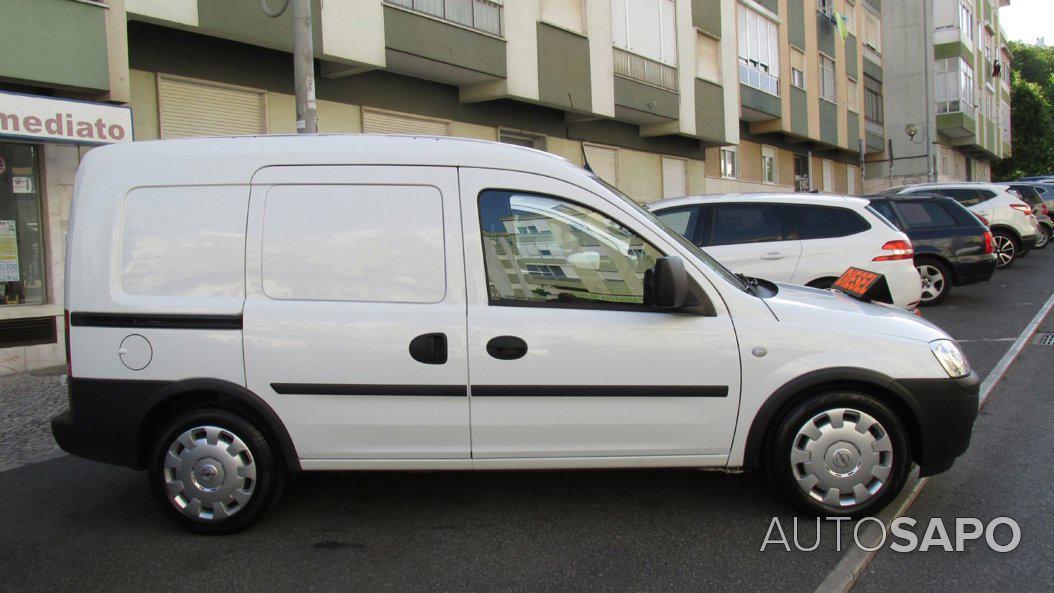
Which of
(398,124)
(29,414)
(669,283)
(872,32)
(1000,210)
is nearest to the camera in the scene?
(669,283)

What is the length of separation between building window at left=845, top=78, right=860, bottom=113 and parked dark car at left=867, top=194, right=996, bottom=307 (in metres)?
22.8

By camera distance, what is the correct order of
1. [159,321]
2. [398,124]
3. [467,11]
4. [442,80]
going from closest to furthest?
[159,321] < [398,124] < [467,11] < [442,80]

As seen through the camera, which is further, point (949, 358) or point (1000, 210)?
point (1000, 210)

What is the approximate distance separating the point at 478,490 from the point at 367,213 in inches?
68.2

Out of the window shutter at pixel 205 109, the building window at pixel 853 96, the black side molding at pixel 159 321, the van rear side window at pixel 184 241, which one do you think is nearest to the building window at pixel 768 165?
the building window at pixel 853 96

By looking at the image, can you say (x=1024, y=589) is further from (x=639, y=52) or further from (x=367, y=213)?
(x=639, y=52)

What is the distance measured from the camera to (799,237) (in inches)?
350

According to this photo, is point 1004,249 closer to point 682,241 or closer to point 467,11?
point 467,11

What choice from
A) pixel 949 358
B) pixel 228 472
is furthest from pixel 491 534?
pixel 949 358

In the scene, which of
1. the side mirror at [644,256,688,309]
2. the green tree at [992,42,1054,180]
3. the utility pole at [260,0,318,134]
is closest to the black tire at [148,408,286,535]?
the side mirror at [644,256,688,309]

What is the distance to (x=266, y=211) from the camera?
4.07 m

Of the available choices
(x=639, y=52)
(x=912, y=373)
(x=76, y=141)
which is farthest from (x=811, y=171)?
(x=912, y=373)

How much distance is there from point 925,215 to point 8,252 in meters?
11.9

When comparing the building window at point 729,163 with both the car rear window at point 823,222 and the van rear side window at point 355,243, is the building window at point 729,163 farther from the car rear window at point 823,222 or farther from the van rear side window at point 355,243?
the van rear side window at point 355,243
